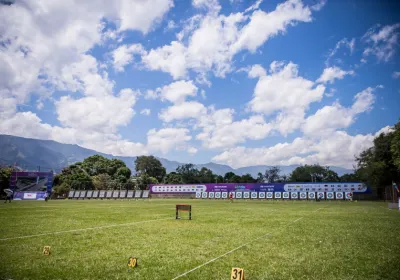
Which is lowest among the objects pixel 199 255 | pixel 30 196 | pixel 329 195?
pixel 30 196

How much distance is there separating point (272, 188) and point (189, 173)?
300 ft

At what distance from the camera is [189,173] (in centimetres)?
15638

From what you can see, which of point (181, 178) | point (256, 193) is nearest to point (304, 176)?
point (181, 178)

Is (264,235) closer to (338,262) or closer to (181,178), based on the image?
(338,262)

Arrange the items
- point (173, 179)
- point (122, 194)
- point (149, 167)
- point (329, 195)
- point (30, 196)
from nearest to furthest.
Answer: point (30, 196) → point (329, 195) → point (122, 194) → point (173, 179) → point (149, 167)

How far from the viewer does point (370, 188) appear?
5859cm

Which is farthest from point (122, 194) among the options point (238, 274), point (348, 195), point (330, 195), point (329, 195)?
point (238, 274)

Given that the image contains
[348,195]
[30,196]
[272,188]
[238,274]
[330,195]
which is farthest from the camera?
[272,188]

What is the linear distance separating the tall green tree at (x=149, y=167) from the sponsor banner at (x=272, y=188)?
259 feet

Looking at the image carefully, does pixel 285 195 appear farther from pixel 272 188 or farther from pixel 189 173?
pixel 189 173

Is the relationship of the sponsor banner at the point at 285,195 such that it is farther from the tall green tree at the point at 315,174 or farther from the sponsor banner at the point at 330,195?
the tall green tree at the point at 315,174

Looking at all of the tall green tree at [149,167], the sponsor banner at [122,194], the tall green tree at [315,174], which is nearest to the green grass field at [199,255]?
the sponsor banner at [122,194]

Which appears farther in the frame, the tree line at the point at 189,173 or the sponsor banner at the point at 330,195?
the sponsor banner at the point at 330,195

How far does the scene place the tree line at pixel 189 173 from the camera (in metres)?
54.3
